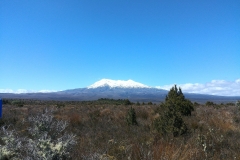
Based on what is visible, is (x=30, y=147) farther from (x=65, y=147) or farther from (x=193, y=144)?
(x=193, y=144)

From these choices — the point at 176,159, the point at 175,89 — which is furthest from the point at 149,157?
the point at 175,89

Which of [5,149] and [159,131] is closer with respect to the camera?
[5,149]

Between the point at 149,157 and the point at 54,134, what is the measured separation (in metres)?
1.71

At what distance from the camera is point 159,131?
7.89 metres

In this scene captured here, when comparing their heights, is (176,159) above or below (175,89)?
below

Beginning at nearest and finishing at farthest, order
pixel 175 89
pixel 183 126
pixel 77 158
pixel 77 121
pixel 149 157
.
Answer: pixel 149 157
pixel 77 158
pixel 183 126
pixel 77 121
pixel 175 89

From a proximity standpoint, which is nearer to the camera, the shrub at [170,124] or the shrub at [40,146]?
the shrub at [40,146]

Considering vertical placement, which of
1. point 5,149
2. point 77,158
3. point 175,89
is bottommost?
point 77,158

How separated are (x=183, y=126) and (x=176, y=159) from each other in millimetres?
3632

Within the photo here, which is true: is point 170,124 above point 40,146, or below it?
below

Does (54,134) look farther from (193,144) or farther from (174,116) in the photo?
(174,116)

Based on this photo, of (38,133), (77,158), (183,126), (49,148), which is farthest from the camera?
(183,126)

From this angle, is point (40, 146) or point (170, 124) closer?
point (40, 146)

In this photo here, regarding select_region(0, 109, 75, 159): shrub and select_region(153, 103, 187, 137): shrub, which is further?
select_region(153, 103, 187, 137): shrub
